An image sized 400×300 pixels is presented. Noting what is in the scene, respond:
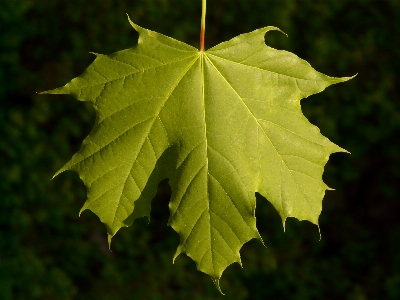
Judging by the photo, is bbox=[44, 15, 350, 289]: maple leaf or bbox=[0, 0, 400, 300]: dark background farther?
bbox=[0, 0, 400, 300]: dark background

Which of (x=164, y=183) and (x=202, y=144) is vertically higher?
(x=202, y=144)

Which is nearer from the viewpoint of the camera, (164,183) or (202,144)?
(202,144)

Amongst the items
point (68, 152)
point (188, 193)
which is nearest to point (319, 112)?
point (68, 152)

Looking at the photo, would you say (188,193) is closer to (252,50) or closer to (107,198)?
(107,198)

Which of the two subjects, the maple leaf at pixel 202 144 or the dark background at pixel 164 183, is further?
the dark background at pixel 164 183
